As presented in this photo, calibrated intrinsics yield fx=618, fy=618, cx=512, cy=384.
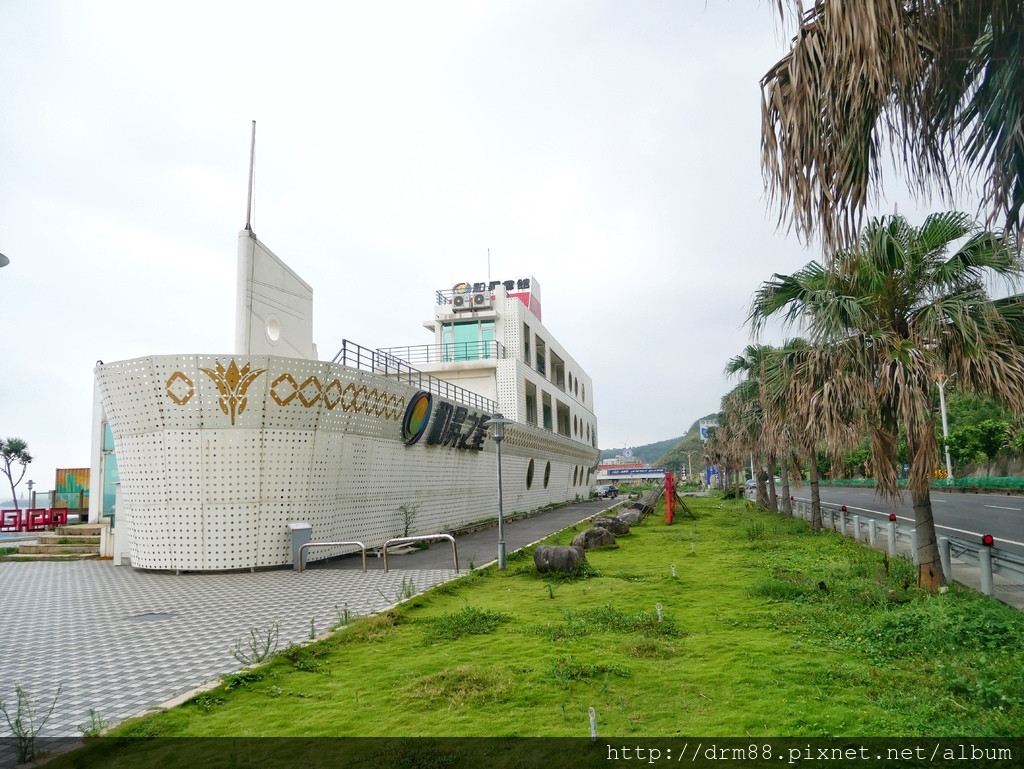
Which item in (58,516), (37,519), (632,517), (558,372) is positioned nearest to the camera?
(632,517)

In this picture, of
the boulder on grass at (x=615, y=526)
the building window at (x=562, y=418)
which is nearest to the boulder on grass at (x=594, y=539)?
the boulder on grass at (x=615, y=526)

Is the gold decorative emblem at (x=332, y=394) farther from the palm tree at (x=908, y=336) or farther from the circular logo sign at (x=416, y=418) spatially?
the palm tree at (x=908, y=336)

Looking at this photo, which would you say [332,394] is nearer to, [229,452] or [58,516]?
[229,452]

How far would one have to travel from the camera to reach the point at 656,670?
6113 millimetres

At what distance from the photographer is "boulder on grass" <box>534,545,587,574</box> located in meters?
12.6

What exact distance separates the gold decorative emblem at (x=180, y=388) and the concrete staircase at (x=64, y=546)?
844 centimetres

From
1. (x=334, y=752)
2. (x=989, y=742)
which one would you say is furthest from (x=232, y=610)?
(x=989, y=742)

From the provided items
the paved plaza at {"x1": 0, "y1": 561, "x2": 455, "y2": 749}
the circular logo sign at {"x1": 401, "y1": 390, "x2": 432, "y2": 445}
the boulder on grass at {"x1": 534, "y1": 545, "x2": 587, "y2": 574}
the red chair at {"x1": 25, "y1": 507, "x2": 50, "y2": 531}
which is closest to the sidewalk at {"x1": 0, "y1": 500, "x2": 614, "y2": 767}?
the paved plaza at {"x1": 0, "y1": 561, "x2": 455, "y2": 749}

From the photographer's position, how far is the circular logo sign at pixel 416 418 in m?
19.4

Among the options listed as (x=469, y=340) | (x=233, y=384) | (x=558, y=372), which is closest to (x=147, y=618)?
(x=233, y=384)

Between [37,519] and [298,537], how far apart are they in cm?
2044

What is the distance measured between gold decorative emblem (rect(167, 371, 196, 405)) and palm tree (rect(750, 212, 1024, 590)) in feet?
43.3

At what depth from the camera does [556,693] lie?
559 centimetres

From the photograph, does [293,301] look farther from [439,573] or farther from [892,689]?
[892,689]
